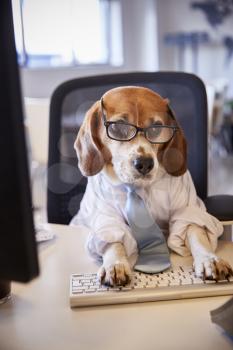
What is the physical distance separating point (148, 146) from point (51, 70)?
4.28 m

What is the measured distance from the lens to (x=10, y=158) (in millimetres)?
377

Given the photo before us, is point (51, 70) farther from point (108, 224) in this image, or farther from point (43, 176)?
point (108, 224)

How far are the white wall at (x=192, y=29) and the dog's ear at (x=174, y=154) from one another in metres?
4.85

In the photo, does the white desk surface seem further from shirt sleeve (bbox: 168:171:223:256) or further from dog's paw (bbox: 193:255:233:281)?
shirt sleeve (bbox: 168:171:223:256)

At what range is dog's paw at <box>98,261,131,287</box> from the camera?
70 cm

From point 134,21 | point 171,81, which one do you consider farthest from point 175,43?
point 171,81

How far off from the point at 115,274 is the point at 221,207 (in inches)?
14.7

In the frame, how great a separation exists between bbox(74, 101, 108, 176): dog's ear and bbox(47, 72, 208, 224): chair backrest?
252mm

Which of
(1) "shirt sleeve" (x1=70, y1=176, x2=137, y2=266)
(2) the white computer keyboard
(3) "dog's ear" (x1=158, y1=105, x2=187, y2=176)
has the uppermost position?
(3) "dog's ear" (x1=158, y1=105, x2=187, y2=176)

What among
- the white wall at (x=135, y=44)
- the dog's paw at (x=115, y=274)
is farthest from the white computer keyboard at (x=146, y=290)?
the white wall at (x=135, y=44)

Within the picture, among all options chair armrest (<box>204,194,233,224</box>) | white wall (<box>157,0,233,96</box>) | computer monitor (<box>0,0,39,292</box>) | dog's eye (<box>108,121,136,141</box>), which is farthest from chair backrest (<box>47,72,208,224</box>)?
white wall (<box>157,0,233,96</box>)

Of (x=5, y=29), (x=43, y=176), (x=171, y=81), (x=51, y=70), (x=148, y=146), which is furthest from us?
(x=51, y=70)

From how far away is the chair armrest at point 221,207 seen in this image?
929 mm

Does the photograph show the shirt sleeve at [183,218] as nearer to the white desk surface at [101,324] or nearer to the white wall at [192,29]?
the white desk surface at [101,324]
